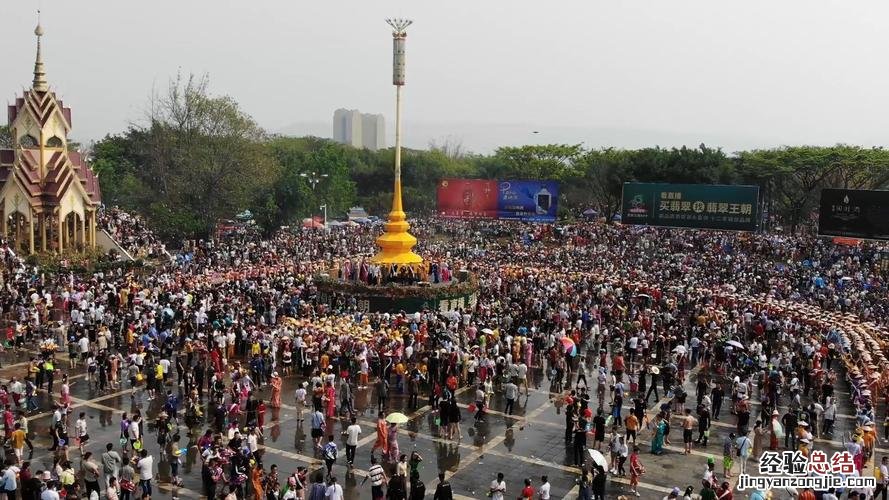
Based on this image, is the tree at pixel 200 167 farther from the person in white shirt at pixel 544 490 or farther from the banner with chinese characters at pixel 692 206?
the person in white shirt at pixel 544 490

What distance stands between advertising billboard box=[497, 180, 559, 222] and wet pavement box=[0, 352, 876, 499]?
34.2m

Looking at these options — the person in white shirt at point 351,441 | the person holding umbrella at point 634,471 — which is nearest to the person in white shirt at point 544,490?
the person holding umbrella at point 634,471

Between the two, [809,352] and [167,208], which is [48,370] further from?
[167,208]

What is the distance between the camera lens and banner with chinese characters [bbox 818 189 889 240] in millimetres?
41656

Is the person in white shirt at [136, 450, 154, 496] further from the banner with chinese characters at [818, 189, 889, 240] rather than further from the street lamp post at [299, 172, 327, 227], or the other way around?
the street lamp post at [299, 172, 327, 227]

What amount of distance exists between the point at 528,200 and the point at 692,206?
1114cm

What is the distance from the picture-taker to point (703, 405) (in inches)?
709

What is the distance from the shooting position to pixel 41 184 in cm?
3881

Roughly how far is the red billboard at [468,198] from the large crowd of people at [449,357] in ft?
48.9

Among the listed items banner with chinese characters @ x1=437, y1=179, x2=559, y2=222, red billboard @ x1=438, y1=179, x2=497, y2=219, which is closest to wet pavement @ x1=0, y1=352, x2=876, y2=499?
banner with chinese characters @ x1=437, y1=179, x2=559, y2=222

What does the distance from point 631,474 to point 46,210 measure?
33.1 meters

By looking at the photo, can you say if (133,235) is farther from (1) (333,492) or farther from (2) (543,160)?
(1) (333,492)

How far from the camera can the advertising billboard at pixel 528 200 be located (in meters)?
54.7

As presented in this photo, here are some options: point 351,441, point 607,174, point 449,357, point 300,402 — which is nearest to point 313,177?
point 607,174
